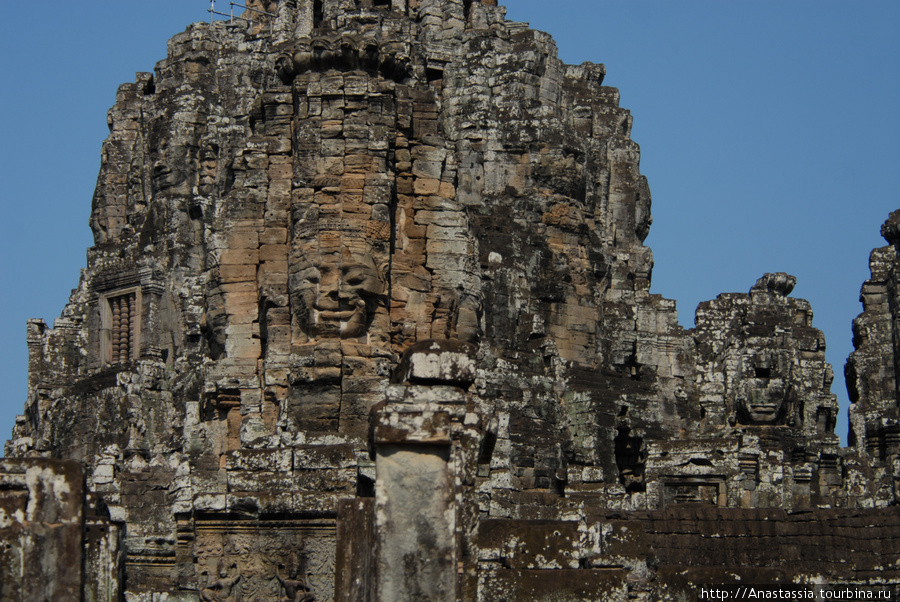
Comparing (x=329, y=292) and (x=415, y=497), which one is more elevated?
(x=329, y=292)

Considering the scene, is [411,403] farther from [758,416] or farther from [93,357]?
[93,357]

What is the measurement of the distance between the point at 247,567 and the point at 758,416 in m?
17.1

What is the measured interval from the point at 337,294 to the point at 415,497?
35.5 ft

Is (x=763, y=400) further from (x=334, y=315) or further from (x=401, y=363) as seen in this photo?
(x=401, y=363)

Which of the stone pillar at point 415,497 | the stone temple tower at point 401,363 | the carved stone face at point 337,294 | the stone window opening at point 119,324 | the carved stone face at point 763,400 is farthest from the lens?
the stone window opening at point 119,324

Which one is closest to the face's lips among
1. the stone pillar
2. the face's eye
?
the face's eye

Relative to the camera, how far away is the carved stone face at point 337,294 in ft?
87.7

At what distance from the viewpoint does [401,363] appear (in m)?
17.3

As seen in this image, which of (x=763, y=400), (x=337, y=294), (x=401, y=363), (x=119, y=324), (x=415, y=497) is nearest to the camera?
(x=415, y=497)

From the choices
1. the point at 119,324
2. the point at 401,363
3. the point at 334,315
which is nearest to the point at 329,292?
the point at 334,315

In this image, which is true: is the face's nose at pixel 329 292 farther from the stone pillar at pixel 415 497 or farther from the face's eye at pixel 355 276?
the stone pillar at pixel 415 497

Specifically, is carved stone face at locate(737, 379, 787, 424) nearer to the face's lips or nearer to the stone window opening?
the face's lips

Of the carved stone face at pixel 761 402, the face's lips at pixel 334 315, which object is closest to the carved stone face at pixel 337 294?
the face's lips at pixel 334 315

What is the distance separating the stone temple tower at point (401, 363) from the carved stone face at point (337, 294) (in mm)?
43
